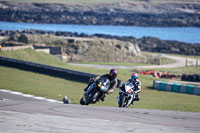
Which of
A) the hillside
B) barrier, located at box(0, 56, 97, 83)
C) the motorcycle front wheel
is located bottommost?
barrier, located at box(0, 56, 97, 83)

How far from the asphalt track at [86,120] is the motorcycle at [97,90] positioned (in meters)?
3.41

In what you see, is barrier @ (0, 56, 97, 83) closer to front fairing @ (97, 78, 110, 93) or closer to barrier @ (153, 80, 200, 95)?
barrier @ (153, 80, 200, 95)

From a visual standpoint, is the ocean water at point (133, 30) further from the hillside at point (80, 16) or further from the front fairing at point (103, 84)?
the front fairing at point (103, 84)

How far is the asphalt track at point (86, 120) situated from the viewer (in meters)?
7.08

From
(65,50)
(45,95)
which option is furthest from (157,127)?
(65,50)

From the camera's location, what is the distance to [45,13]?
173500 millimetres

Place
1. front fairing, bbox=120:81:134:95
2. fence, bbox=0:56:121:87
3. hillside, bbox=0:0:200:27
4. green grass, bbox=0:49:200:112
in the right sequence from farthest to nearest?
hillside, bbox=0:0:200:27, fence, bbox=0:56:121:87, green grass, bbox=0:49:200:112, front fairing, bbox=120:81:134:95

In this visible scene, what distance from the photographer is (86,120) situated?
8062mm

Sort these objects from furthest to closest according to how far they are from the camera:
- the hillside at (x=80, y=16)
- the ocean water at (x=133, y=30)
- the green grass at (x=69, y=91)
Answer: the hillside at (x=80, y=16) → the ocean water at (x=133, y=30) → the green grass at (x=69, y=91)

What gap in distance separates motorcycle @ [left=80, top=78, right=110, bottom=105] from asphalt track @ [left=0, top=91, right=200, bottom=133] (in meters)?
3.41

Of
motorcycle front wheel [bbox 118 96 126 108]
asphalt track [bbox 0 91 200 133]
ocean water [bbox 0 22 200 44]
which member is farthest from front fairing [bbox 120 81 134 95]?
ocean water [bbox 0 22 200 44]

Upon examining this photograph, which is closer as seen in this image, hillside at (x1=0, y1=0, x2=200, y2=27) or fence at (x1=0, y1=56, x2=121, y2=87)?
fence at (x1=0, y1=56, x2=121, y2=87)

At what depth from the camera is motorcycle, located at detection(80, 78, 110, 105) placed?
1364 centimetres

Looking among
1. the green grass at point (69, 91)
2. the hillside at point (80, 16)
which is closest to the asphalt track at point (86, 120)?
the green grass at point (69, 91)
